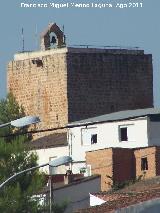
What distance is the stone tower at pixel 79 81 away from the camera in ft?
380

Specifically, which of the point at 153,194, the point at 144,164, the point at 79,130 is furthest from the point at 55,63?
the point at 153,194

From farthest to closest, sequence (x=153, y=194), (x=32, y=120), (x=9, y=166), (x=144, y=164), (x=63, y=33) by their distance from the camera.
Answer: (x=63, y=33)
(x=144, y=164)
(x=9, y=166)
(x=153, y=194)
(x=32, y=120)

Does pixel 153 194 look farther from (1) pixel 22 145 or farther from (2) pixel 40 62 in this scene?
(2) pixel 40 62

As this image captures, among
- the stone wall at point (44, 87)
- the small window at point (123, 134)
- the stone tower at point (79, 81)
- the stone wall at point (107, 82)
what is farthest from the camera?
the stone wall at point (107, 82)

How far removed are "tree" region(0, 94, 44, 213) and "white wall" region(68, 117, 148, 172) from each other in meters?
9.49

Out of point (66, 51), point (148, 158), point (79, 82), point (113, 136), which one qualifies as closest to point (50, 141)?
point (113, 136)

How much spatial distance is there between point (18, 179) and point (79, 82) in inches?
1451

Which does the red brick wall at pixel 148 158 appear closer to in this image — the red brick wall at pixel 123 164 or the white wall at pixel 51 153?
the red brick wall at pixel 123 164

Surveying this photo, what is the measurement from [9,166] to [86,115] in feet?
113

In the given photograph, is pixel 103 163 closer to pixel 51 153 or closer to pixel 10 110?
pixel 51 153

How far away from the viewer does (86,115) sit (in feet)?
376

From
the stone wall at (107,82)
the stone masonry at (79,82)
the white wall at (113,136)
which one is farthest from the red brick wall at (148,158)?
the stone wall at (107,82)

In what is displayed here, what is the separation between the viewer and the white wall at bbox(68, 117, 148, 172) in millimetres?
95562

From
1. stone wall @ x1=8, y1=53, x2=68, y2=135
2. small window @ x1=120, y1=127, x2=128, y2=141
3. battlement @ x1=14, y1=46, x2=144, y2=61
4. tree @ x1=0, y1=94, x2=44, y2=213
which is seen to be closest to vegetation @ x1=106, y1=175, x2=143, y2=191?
tree @ x1=0, y1=94, x2=44, y2=213
